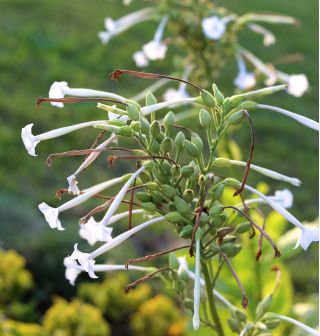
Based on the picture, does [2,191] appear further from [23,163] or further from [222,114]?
[222,114]

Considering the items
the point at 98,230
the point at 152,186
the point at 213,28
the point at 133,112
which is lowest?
the point at 98,230

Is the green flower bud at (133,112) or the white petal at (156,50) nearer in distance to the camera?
the green flower bud at (133,112)

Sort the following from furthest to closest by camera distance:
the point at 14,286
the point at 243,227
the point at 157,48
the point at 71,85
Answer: the point at 71,85, the point at 14,286, the point at 157,48, the point at 243,227

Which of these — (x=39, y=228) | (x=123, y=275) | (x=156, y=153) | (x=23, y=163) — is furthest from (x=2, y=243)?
(x=156, y=153)

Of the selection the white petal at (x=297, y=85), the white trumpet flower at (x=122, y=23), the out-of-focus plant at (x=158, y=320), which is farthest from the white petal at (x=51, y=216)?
the out-of-focus plant at (x=158, y=320)

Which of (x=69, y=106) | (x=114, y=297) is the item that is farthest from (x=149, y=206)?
(x=69, y=106)

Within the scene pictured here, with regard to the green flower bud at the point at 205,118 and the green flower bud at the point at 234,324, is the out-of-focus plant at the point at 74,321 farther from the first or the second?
the green flower bud at the point at 205,118

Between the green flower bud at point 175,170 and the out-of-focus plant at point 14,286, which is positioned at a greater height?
the out-of-focus plant at point 14,286

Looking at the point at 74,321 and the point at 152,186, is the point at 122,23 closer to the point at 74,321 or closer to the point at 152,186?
the point at 74,321

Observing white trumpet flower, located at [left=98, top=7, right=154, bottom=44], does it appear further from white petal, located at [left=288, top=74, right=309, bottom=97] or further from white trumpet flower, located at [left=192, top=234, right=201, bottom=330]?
white trumpet flower, located at [left=192, top=234, right=201, bottom=330]
